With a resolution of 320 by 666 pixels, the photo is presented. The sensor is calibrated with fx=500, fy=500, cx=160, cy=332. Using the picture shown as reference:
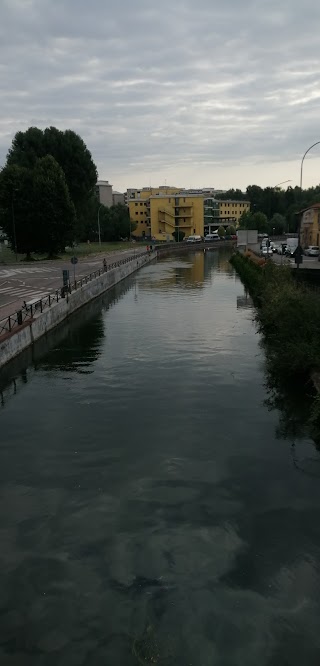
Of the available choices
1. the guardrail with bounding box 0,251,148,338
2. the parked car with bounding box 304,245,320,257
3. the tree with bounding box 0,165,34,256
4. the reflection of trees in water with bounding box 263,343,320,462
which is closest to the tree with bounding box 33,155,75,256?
the tree with bounding box 0,165,34,256

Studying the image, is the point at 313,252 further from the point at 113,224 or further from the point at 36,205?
the point at 113,224

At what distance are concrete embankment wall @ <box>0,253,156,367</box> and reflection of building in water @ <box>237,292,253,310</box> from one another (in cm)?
1346

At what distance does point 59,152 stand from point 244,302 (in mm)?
55633

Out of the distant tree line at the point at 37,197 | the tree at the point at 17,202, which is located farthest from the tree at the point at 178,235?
the tree at the point at 17,202

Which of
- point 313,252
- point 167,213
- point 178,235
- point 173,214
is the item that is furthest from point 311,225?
point 173,214

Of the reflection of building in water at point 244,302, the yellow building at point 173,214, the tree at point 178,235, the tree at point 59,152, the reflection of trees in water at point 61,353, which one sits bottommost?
the reflection of trees in water at point 61,353

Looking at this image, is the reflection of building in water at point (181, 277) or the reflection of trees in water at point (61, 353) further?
the reflection of building in water at point (181, 277)

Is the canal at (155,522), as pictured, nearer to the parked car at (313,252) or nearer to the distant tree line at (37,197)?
the parked car at (313,252)

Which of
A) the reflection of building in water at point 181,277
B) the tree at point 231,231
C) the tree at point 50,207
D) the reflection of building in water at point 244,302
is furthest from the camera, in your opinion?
the tree at point 231,231

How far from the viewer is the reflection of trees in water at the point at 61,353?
2275 centimetres

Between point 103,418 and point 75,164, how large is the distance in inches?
3006

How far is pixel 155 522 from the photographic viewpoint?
456 inches

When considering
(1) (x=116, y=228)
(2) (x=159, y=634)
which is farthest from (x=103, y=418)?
(1) (x=116, y=228)

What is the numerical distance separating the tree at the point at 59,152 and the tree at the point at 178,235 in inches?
2243
